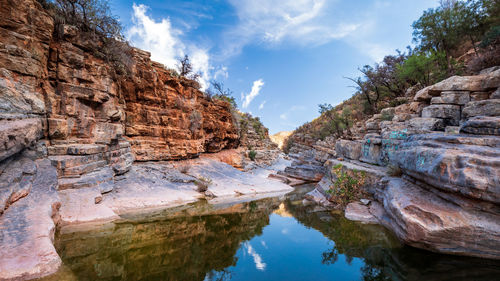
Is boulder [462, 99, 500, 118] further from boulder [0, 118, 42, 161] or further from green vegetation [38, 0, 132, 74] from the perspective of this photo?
green vegetation [38, 0, 132, 74]

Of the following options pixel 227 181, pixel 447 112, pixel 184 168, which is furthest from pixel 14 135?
pixel 447 112

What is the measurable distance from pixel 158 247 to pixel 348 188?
28.6 feet

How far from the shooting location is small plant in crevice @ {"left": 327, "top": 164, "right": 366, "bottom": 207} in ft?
32.5

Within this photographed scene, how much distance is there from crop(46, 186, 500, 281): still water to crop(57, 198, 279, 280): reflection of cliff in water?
17mm

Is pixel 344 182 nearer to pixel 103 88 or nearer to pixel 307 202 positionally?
pixel 307 202

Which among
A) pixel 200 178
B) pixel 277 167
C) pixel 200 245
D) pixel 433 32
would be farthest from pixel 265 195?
pixel 433 32

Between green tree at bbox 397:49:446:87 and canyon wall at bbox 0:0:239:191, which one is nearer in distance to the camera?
canyon wall at bbox 0:0:239:191

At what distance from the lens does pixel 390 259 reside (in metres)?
5.15

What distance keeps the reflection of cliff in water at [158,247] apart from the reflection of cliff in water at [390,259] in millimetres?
2772

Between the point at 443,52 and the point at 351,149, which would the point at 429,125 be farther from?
the point at 443,52

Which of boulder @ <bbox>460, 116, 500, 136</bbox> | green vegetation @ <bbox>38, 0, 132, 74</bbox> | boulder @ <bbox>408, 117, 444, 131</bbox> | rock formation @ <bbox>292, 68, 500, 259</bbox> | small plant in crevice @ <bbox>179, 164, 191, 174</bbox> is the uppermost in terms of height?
green vegetation @ <bbox>38, 0, 132, 74</bbox>

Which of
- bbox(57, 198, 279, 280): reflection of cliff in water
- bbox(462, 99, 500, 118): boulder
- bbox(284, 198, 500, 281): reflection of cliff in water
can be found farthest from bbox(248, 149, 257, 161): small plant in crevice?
bbox(462, 99, 500, 118): boulder

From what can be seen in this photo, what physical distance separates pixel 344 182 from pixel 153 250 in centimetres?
883

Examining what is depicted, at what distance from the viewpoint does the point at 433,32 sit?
1919 cm
